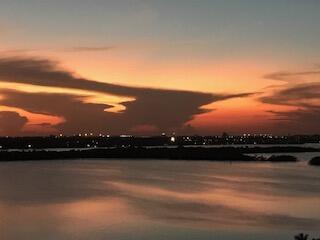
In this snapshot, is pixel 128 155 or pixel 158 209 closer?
pixel 158 209

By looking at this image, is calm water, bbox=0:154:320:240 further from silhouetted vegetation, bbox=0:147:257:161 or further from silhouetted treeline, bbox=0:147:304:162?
silhouetted vegetation, bbox=0:147:257:161

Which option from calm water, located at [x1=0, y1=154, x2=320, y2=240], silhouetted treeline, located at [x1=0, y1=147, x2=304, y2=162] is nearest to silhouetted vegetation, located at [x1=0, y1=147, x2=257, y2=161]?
silhouetted treeline, located at [x1=0, y1=147, x2=304, y2=162]

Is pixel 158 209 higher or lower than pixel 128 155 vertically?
lower

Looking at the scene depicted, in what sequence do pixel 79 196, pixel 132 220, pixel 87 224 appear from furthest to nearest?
pixel 79 196 < pixel 132 220 < pixel 87 224

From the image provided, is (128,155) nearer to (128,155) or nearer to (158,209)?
(128,155)

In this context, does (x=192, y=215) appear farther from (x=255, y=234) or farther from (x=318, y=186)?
(x=318, y=186)

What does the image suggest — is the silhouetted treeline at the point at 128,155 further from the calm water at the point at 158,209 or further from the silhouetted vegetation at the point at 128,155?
the calm water at the point at 158,209

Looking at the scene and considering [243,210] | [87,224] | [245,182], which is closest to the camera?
[87,224]

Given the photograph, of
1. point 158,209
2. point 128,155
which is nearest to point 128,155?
point 128,155

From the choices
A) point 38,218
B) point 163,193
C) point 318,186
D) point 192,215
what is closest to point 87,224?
point 38,218

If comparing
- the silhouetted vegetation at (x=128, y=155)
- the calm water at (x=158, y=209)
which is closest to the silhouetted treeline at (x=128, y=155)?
the silhouetted vegetation at (x=128, y=155)
